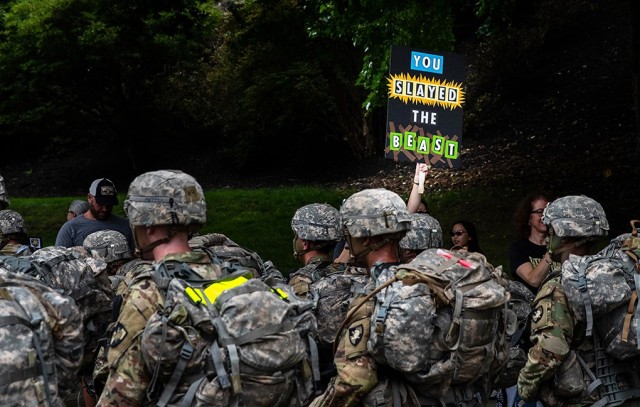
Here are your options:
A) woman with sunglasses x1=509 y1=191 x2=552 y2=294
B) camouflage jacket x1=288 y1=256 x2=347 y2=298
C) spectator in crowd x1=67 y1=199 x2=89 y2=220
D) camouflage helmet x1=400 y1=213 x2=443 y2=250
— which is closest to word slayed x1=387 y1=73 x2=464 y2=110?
woman with sunglasses x1=509 y1=191 x2=552 y2=294

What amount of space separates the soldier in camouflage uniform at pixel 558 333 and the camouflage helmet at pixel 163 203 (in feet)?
7.00

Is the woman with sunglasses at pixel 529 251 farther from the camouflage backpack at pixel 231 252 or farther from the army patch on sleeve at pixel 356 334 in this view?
the army patch on sleeve at pixel 356 334

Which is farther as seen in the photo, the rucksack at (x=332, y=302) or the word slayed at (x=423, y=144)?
the word slayed at (x=423, y=144)

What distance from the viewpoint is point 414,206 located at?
7.27 metres

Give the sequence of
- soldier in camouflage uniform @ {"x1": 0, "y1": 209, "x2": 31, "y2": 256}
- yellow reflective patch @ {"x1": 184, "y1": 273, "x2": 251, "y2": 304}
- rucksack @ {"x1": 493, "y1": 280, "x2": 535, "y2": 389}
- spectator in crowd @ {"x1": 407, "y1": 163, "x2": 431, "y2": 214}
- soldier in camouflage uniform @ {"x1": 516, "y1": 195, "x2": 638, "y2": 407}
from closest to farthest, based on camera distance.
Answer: yellow reflective patch @ {"x1": 184, "y1": 273, "x2": 251, "y2": 304}, soldier in camouflage uniform @ {"x1": 516, "y1": 195, "x2": 638, "y2": 407}, rucksack @ {"x1": 493, "y1": 280, "x2": 535, "y2": 389}, spectator in crowd @ {"x1": 407, "y1": 163, "x2": 431, "y2": 214}, soldier in camouflage uniform @ {"x1": 0, "y1": 209, "x2": 31, "y2": 256}

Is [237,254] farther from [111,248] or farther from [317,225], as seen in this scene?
[111,248]

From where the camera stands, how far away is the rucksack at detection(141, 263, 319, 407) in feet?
13.2

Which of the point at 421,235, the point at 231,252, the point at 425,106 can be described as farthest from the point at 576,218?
the point at 425,106

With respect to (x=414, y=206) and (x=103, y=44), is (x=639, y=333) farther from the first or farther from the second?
(x=103, y=44)

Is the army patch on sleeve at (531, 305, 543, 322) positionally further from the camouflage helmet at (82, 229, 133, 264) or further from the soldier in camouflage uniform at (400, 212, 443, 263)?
the camouflage helmet at (82, 229, 133, 264)

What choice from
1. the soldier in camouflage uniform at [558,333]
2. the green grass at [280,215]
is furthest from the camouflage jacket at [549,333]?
the green grass at [280,215]

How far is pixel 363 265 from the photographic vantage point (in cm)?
525

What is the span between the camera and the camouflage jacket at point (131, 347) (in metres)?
4.09

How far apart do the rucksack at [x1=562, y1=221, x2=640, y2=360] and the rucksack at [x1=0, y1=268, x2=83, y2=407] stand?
281 cm
